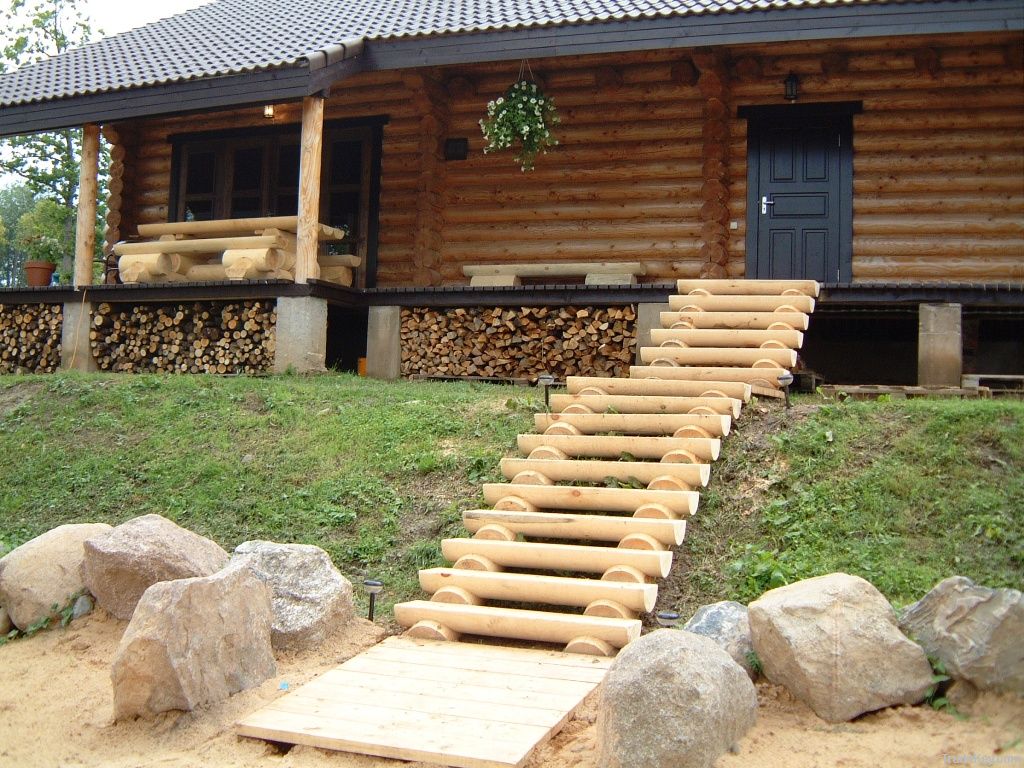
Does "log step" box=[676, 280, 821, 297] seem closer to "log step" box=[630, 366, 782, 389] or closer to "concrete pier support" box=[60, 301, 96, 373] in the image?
"log step" box=[630, 366, 782, 389]

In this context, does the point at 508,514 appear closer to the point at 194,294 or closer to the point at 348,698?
the point at 348,698

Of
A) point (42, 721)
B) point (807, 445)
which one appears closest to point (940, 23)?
point (807, 445)

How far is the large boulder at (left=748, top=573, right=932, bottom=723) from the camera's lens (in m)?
4.17

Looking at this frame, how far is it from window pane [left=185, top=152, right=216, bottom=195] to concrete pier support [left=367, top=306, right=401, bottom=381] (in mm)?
4696

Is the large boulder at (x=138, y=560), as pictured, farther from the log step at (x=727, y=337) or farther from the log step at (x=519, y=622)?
the log step at (x=727, y=337)

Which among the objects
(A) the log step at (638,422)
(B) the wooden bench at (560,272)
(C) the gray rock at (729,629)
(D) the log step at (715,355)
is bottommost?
(C) the gray rock at (729,629)

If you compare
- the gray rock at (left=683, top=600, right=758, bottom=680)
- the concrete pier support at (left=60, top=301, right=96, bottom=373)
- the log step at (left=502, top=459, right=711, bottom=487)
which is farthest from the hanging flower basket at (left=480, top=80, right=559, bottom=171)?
the gray rock at (left=683, top=600, right=758, bottom=680)

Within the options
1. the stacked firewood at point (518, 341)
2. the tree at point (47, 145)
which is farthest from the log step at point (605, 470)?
the tree at point (47, 145)

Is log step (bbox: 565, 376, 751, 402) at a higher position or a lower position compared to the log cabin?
lower

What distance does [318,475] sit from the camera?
7.81 metres

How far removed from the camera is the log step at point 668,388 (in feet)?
25.1

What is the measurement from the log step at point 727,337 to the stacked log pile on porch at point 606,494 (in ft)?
0.03

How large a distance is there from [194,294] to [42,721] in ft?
24.9

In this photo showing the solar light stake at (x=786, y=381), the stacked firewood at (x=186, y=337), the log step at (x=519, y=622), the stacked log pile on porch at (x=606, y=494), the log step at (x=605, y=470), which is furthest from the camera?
the stacked firewood at (x=186, y=337)
